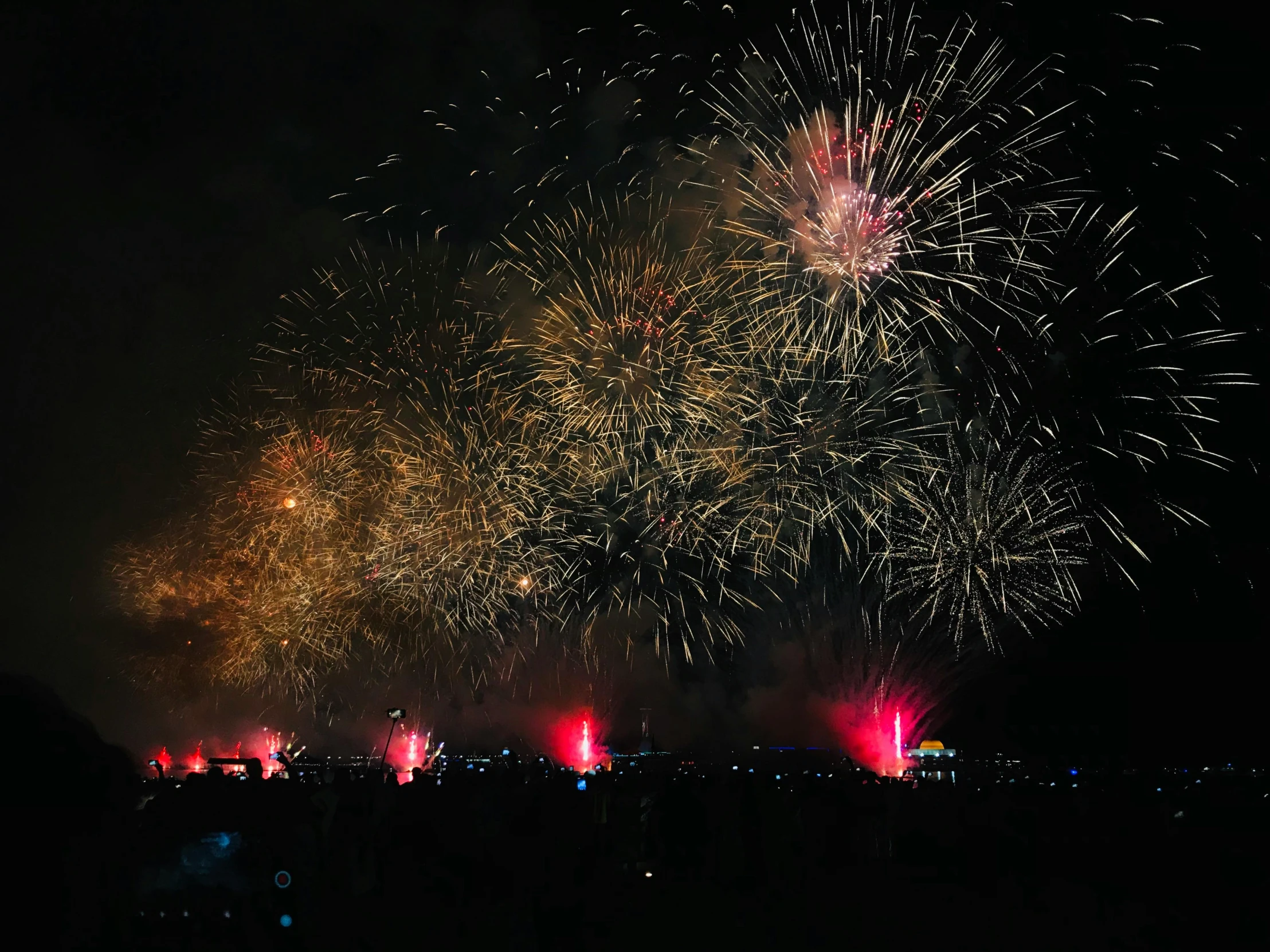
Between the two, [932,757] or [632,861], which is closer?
[632,861]

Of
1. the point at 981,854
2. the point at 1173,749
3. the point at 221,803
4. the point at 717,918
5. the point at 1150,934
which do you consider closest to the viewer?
the point at 221,803

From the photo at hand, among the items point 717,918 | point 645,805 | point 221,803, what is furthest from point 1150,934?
point 221,803

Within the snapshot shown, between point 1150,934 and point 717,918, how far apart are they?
4.56 meters

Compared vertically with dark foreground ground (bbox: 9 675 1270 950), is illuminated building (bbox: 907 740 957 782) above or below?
above

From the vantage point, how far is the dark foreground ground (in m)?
7.45

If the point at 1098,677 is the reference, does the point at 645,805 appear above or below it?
below

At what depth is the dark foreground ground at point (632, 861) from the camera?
7.45m

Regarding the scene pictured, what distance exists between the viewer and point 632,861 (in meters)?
15.5

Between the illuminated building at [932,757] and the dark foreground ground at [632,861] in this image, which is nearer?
the dark foreground ground at [632,861]

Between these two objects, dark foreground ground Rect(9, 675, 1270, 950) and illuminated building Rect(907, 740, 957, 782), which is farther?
illuminated building Rect(907, 740, 957, 782)

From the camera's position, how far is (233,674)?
32.2m

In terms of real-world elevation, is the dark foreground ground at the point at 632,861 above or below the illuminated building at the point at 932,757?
below

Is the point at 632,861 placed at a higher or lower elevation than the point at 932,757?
lower

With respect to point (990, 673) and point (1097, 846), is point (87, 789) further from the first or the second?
point (990, 673)
